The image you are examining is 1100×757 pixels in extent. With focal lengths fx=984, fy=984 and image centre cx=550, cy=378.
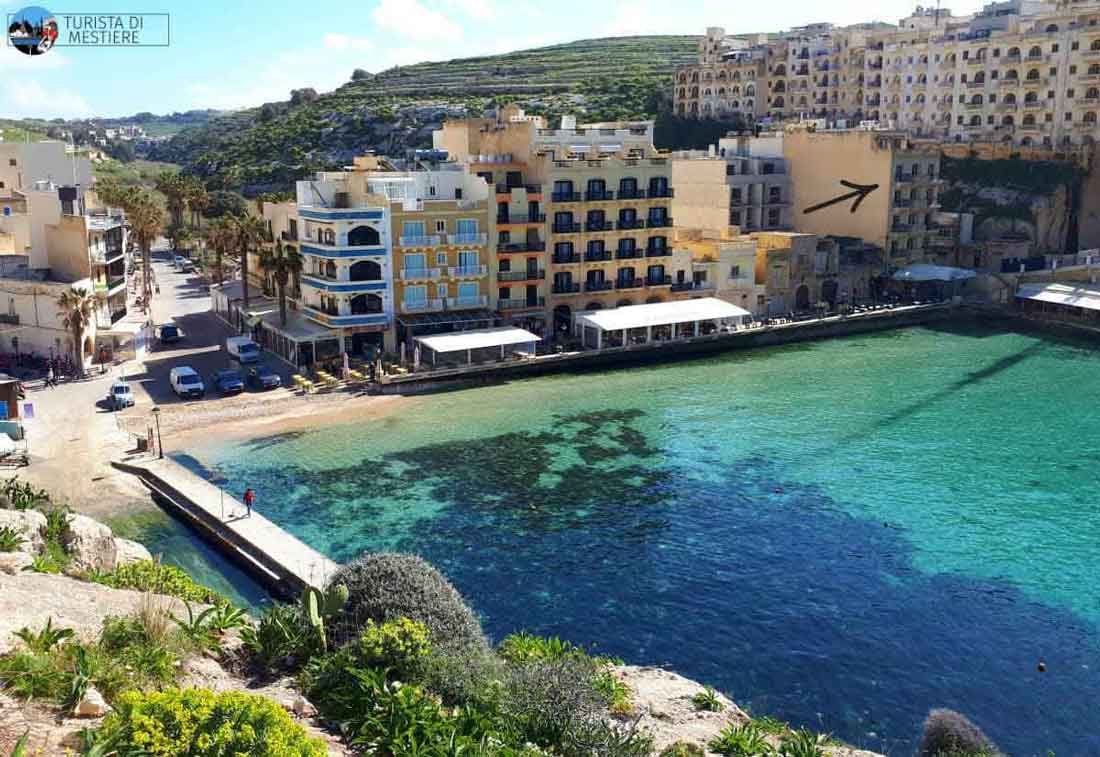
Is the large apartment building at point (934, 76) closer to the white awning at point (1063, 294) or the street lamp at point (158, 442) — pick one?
the white awning at point (1063, 294)

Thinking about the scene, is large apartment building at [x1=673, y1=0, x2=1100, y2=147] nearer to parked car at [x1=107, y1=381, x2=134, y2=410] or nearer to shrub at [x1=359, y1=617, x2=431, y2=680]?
parked car at [x1=107, y1=381, x2=134, y2=410]

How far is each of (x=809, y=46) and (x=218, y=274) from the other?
89.4 meters

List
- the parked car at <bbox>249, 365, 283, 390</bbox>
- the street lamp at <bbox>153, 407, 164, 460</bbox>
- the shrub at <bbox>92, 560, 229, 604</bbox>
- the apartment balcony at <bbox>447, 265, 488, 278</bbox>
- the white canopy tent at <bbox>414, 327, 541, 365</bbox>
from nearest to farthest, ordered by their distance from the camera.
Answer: the shrub at <bbox>92, 560, 229, 604</bbox> < the street lamp at <bbox>153, 407, 164, 460</bbox> < the parked car at <bbox>249, 365, 283, 390</bbox> < the white canopy tent at <bbox>414, 327, 541, 365</bbox> < the apartment balcony at <bbox>447, 265, 488, 278</bbox>

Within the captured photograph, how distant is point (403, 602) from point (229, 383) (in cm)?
3598

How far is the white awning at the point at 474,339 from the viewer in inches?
2360

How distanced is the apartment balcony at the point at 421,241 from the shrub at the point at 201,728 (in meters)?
48.8

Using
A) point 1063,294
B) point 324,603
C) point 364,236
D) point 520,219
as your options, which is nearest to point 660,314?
point 520,219

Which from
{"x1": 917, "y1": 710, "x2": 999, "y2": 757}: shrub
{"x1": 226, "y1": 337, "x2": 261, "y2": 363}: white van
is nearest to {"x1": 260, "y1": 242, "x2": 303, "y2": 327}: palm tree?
{"x1": 226, "y1": 337, "x2": 261, "y2": 363}: white van

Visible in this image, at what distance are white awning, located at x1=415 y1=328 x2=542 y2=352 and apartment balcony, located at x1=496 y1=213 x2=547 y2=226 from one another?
754 cm

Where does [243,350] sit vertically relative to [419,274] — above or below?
below

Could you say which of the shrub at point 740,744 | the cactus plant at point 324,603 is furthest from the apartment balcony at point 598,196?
the shrub at point 740,744

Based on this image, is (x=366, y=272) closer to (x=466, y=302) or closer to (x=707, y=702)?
(x=466, y=302)

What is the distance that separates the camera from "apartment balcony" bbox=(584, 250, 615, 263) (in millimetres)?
70125

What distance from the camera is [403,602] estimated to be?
75.4 feet
